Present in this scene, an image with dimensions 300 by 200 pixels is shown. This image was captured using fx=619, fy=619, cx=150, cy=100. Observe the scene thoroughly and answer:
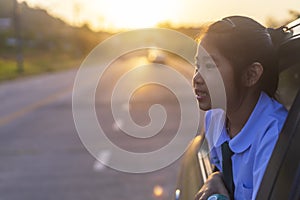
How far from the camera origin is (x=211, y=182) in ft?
7.39

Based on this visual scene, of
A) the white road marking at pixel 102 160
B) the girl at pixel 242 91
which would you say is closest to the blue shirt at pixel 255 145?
the girl at pixel 242 91

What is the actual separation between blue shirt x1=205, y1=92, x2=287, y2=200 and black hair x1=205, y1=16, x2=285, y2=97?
91 mm

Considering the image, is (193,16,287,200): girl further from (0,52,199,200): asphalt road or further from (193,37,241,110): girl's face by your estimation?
(0,52,199,200): asphalt road

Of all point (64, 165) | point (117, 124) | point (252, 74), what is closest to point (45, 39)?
point (117, 124)

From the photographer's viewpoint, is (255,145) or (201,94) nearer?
(255,145)

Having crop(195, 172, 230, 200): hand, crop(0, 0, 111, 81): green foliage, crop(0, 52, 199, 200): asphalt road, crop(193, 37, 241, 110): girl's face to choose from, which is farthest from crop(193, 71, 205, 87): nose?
crop(0, 0, 111, 81): green foliage

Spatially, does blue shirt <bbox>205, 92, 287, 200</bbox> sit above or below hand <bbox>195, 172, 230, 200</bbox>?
above

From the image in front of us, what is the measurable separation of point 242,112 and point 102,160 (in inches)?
280

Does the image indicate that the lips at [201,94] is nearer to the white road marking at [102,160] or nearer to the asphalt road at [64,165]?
the asphalt road at [64,165]

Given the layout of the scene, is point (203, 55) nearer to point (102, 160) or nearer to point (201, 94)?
point (201, 94)

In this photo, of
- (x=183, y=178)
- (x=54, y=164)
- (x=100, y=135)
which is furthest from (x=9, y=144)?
(x=183, y=178)

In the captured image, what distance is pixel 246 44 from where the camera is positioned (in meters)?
2.02

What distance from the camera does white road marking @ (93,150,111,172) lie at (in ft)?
28.2

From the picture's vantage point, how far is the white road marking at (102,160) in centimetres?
859
